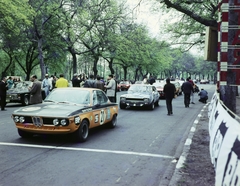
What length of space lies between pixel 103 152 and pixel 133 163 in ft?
3.52

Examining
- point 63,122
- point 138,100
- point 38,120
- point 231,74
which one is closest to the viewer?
point 231,74

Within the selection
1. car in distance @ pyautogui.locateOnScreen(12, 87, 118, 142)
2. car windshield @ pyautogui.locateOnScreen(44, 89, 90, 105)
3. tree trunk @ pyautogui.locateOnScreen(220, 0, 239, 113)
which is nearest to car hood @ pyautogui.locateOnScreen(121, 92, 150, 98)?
car in distance @ pyautogui.locateOnScreen(12, 87, 118, 142)

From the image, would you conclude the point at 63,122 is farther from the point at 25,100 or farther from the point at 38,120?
the point at 25,100

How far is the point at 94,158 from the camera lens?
645cm

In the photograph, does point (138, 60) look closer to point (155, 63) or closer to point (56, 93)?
point (155, 63)

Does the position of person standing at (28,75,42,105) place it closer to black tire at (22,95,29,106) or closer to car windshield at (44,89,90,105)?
car windshield at (44,89,90,105)

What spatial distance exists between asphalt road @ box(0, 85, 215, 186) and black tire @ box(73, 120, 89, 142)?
152 millimetres

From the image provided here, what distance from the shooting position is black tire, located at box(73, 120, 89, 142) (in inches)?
305

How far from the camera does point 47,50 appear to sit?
130 ft

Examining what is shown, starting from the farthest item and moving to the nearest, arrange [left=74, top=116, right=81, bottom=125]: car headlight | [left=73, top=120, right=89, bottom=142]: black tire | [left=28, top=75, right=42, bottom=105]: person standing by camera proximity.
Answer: [left=28, top=75, right=42, bottom=105]: person standing < [left=73, top=120, right=89, bottom=142]: black tire < [left=74, top=116, right=81, bottom=125]: car headlight

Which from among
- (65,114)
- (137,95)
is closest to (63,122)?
(65,114)

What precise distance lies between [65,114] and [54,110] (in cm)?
44

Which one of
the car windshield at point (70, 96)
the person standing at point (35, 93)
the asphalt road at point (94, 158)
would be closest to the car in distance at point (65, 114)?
the car windshield at point (70, 96)

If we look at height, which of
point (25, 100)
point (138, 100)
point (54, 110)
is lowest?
point (25, 100)
